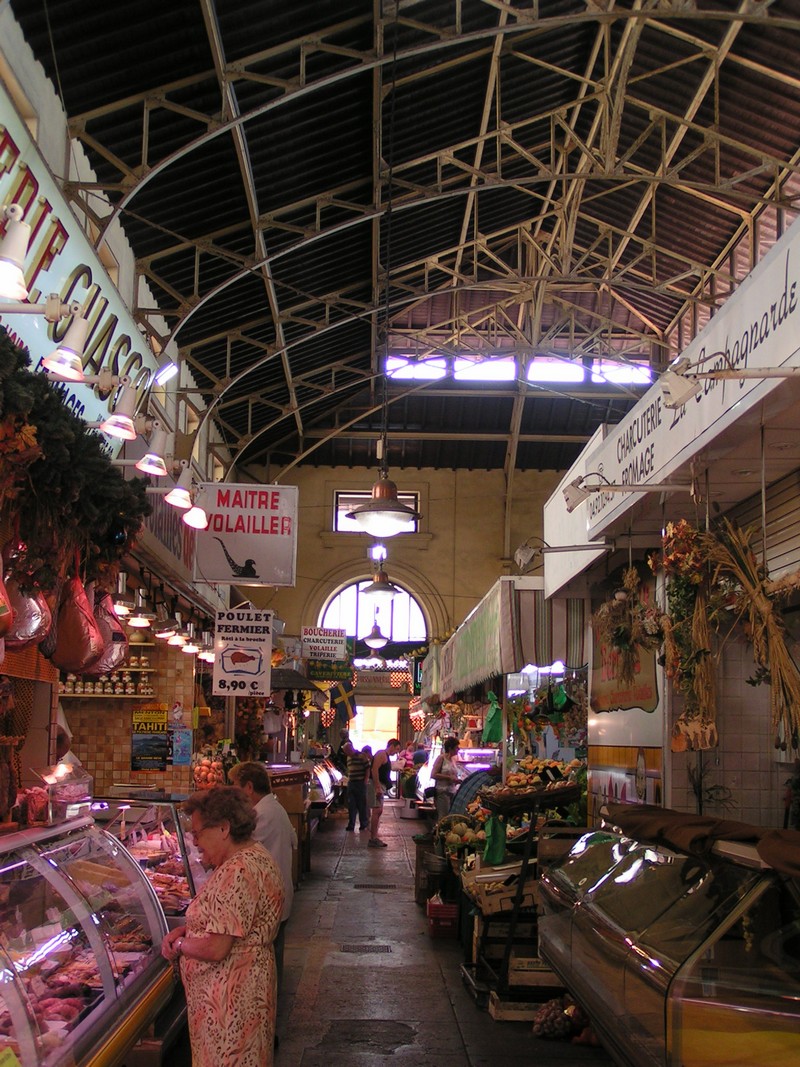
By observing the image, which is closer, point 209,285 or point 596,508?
point 596,508

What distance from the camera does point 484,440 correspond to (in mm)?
25734

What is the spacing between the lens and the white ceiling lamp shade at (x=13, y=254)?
3607 millimetres

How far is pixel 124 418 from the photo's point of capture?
5211mm

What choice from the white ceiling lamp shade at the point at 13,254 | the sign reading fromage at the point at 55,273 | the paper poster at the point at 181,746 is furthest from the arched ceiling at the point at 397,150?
the paper poster at the point at 181,746

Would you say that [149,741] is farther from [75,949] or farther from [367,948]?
[75,949]

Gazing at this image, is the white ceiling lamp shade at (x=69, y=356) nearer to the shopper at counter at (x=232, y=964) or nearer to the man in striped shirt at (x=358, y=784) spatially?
the shopper at counter at (x=232, y=964)

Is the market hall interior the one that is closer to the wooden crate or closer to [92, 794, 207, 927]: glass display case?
the wooden crate

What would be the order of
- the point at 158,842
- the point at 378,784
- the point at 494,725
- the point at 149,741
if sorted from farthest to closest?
1. the point at 378,784
2. the point at 494,725
3. the point at 149,741
4. the point at 158,842

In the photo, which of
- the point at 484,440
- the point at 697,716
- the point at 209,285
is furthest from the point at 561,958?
the point at 484,440

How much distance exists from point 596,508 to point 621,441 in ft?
2.44

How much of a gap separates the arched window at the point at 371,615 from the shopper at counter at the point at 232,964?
2277 cm

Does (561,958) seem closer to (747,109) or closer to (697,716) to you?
(697,716)

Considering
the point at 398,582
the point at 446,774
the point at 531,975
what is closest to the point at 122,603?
the point at 531,975

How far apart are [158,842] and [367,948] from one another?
3.06m
